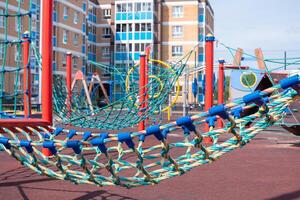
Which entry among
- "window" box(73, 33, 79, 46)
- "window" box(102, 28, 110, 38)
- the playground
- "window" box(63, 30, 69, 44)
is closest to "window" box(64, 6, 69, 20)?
"window" box(63, 30, 69, 44)

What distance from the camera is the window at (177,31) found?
38.0 metres

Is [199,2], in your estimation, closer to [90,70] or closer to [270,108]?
[90,70]

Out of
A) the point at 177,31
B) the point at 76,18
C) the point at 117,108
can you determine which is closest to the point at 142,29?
the point at 177,31

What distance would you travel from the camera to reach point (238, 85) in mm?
13555

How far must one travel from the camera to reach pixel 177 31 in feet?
125

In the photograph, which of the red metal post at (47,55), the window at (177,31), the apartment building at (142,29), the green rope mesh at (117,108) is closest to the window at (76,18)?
the apartment building at (142,29)

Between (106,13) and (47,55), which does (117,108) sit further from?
(106,13)

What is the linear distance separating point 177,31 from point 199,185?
113ft

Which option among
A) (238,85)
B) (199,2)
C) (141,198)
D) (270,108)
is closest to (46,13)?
(141,198)

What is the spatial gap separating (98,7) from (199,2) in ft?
34.1

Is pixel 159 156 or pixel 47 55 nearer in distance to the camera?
pixel 159 156

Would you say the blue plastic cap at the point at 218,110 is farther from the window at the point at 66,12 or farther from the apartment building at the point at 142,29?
the apartment building at the point at 142,29

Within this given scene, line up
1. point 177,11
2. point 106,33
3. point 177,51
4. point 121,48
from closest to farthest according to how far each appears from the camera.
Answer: point 121,48 → point 177,51 → point 177,11 → point 106,33

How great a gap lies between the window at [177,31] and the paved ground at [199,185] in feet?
107
